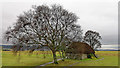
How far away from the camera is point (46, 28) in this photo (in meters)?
19.7

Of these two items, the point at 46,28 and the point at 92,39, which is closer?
the point at 46,28

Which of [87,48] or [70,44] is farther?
[87,48]

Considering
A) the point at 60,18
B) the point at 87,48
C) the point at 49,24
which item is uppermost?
the point at 60,18

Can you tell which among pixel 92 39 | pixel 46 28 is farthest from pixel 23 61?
pixel 92 39

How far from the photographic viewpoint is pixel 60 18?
22734mm

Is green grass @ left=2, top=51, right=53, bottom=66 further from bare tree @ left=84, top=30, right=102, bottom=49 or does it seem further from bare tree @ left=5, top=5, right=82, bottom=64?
bare tree @ left=84, top=30, right=102, bottom=49

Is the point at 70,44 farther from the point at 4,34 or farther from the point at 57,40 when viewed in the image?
the point at 4,34

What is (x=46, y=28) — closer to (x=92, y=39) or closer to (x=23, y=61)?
(x=23, y=61)

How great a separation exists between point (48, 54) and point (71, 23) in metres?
9.38

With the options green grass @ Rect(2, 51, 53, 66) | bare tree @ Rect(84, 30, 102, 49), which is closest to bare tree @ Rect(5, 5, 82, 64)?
green grass @ Rect(2, 51, 53, 66)

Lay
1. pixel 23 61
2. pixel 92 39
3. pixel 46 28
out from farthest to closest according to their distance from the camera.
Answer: pixel 92 39, pixel 23 61, pixel 46 28

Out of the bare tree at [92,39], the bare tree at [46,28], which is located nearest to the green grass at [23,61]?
the bare tree at [46,28]

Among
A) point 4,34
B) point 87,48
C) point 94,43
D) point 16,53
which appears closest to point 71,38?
point 16,53

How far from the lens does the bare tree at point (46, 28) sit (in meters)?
19.2
